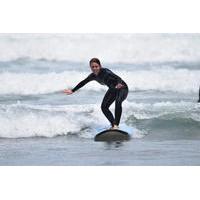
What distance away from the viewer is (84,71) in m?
3.66

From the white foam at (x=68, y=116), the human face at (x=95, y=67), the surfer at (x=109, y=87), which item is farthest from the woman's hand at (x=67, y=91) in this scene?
the human face at (x=95, y=67)

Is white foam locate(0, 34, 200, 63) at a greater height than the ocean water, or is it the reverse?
white foam locate(0, 34, 200, 63)

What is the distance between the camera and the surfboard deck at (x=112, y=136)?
12.0 feet

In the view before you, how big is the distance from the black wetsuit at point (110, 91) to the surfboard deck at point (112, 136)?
62 millimetres

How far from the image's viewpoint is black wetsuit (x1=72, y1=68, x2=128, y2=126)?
3.64 metres

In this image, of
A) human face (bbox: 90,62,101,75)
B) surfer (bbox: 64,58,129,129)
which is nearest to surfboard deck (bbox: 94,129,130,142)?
surfer (bbox: 64,58,129,129)

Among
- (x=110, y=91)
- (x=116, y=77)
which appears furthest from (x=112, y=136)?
(x=116, y=77)

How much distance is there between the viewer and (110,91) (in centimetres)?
365

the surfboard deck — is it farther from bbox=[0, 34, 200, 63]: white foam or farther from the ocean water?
bbox=[0, 34, 200, 63]: white foam

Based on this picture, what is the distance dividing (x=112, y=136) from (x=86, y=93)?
37cm
